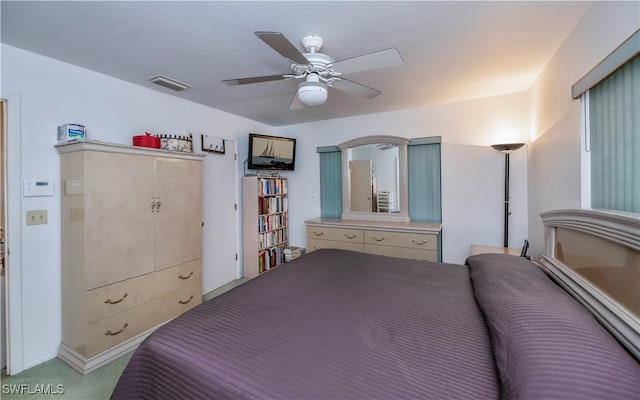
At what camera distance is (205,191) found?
3.42 meters

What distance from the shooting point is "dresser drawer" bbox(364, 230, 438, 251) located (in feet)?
10.3

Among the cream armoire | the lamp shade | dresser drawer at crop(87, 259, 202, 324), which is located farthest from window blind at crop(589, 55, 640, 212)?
dresser drawer at crop(87, 259, 202, 324)

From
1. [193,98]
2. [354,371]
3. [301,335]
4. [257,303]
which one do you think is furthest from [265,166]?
[354,371]

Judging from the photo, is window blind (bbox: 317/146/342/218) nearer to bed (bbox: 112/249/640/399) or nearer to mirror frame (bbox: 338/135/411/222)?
mirror frame (bbox: 338/135/411/222)

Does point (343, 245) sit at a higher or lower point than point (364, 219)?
lower

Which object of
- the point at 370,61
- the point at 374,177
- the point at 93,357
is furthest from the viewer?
the point at 374,177

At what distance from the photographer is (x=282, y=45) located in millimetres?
1403

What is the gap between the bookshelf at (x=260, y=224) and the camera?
3.88 meters

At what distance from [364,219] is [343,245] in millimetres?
563

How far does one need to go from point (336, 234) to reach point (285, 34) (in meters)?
2.48

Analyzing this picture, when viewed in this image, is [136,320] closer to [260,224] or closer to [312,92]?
[260,224]

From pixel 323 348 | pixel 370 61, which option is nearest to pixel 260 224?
pixel 370 61

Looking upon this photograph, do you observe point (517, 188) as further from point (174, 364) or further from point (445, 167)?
point (174, 364)

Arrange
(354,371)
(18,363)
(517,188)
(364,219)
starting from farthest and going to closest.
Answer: (364,219) < (517,188) < (18,363) < (354,371)
